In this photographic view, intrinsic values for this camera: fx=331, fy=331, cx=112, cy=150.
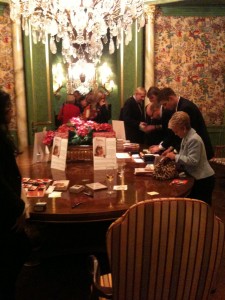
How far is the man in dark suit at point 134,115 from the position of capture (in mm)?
4723

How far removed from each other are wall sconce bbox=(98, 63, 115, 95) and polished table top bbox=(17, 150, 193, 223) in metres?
4.91

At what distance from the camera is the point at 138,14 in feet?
12.6

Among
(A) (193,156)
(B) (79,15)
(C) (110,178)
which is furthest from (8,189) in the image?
(B) (79,15)

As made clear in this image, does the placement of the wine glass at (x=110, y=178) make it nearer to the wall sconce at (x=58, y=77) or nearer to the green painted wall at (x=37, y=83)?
the green painted wall at (x=37, y=83)

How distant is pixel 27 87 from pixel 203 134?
350cm

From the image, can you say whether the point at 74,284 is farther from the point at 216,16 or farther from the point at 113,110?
the point at 113,110

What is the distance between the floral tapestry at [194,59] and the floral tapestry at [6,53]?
95.9 inches

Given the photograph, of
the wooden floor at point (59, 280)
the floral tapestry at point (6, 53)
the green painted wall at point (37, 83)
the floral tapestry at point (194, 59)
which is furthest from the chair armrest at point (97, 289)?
the floral tapestry at point (194, 59)

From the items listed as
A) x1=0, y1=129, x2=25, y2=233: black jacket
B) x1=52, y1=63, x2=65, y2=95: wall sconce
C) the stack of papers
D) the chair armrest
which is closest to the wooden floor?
the stack of papers

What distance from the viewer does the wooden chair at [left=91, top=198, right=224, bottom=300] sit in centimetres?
130

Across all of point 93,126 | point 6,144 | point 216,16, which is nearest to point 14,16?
point 93,126

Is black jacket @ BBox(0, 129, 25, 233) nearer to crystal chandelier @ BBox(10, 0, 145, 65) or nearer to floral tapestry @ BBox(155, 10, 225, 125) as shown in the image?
crystal chandelier @ BBox(10, 0, 145, 65)

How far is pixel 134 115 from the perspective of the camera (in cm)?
477

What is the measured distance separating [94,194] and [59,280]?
0.81m
